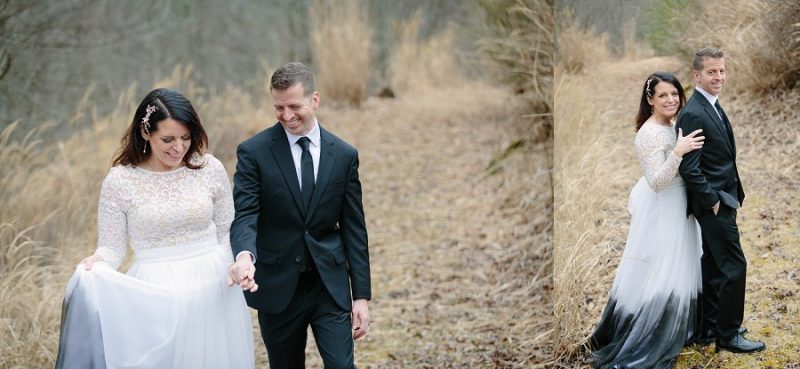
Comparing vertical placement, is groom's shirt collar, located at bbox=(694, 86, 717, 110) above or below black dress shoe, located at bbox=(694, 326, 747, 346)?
above

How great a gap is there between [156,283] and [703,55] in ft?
7.60

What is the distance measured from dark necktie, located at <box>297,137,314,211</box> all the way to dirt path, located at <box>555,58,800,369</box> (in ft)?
4.43

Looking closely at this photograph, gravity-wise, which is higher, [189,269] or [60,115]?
[60,115]

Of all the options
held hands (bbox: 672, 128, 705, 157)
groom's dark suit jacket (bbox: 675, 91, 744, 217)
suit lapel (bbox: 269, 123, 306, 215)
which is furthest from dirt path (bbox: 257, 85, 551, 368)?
suit lapel (bbox: 269, 123, 306, 215)

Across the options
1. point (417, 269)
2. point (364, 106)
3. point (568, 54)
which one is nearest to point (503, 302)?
point (417, 269)

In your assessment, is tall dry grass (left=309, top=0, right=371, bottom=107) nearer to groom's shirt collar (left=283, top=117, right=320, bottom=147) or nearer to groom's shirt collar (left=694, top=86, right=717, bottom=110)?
groom's shirt collar (left=283, top=117, right=320, bottom=147)

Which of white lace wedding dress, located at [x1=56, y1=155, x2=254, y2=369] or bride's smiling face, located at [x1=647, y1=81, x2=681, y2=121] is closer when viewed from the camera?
white lace wedding dress, located at [x1=56, y1=155, x2=254, y2=369]

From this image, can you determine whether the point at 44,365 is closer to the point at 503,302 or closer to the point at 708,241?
the point at 503,302

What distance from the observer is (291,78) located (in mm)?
3479

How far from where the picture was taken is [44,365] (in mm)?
5191

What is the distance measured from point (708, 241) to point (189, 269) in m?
2.08

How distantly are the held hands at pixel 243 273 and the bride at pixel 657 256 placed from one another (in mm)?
1637

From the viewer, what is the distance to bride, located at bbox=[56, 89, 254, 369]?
3443 millimetres

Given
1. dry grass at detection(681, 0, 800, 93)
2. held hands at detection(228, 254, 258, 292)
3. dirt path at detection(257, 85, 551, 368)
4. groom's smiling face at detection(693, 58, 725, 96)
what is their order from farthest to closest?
1. dirt path at detection(257, 85, 551, 368)
2. dry grass at detection(681, 0, 800, 93)
3. groom's smiling face at detection(693, 58, 725, 96)
4. held hands at detection(228, 254, 258, 292)
